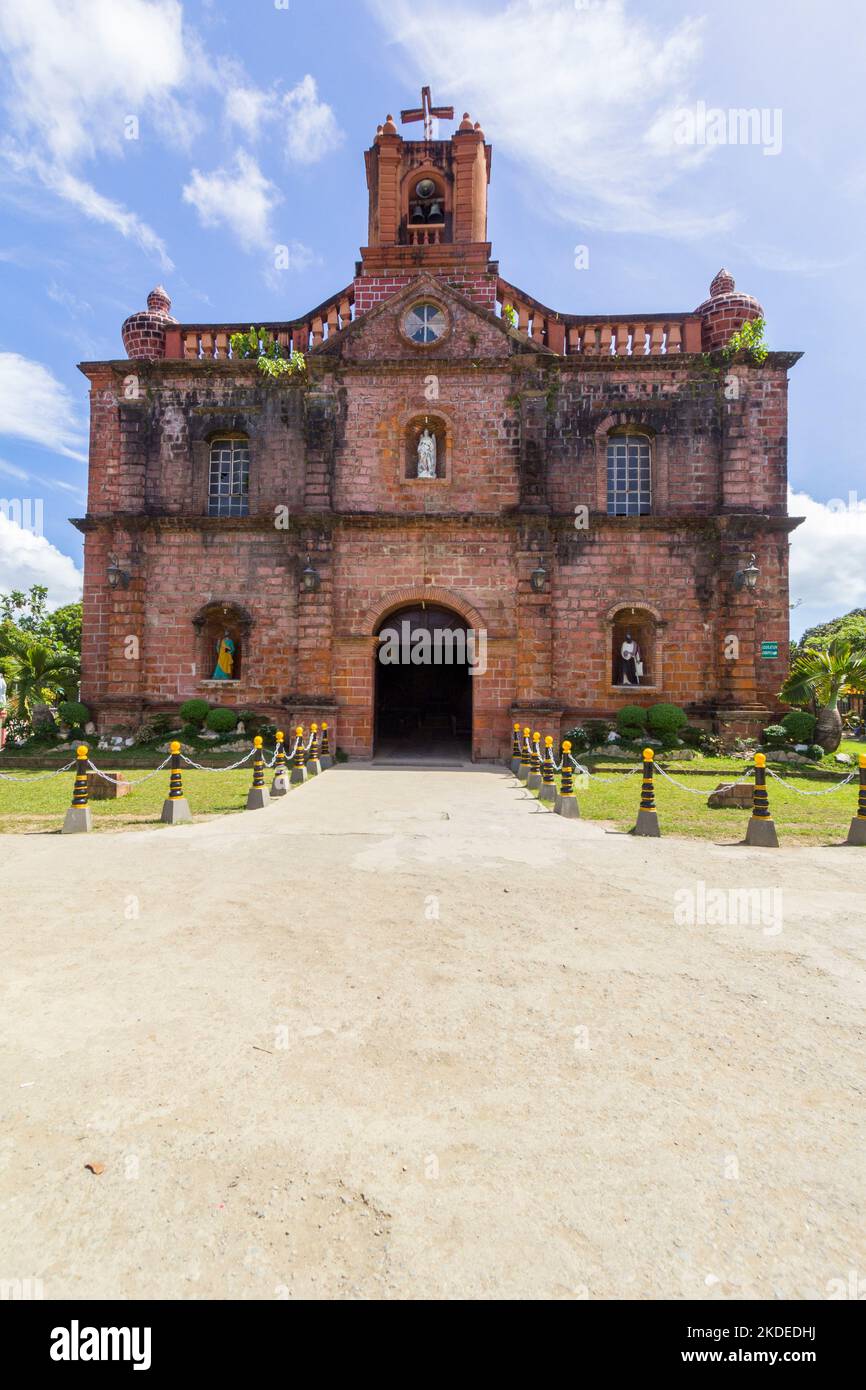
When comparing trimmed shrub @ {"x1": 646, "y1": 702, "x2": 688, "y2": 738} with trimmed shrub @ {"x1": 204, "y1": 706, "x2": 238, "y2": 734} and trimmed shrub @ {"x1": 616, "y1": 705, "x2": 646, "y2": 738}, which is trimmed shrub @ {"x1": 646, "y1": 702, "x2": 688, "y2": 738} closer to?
trimmed shrub @ {"x1": 616, "y1": 705, "x2": 646, "y2": 738}

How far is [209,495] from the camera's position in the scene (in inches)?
713

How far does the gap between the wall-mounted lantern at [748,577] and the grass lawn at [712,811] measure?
17.8 ft

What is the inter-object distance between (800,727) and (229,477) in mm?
16290

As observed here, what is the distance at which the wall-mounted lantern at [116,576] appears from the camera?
674 inches

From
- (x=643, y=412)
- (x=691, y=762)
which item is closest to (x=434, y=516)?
(x=643, y=412)

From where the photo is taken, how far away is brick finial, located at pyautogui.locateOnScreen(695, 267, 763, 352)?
56.4 feet

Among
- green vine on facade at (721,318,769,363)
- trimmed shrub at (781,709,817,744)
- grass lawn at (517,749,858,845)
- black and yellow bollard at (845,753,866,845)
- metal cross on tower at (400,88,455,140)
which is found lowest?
grass lawn at (517,749,858,845)

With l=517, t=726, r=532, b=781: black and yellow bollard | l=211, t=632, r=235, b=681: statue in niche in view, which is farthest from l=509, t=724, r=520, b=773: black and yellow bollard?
l=211, t=632, r=235, b=681: statue in niche

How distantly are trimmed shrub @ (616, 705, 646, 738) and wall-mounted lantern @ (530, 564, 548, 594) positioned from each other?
371 cm

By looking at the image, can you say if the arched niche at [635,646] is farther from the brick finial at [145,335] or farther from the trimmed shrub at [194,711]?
the brick finial at [145,335]

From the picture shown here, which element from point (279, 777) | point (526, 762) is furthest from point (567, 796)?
point (279, 777)

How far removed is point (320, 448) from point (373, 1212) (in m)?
17.0

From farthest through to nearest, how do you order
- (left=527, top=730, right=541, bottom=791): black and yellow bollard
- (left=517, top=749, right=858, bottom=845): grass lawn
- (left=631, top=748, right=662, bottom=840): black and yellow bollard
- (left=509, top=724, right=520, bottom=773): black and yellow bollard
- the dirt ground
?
1. (left=509, top=724, right=520, bottom=773): black and yellow bollard
2. (left=527, top=730, right=541, bottom=791): black and yellow bollard
3. (left=517, top=749, right=858, bottom=845): grass lawn
4. (left=631, top=748, right=662, bottom=840): black and yellow bollard
5. the dirt ground

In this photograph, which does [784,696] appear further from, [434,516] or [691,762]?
[434,516]
